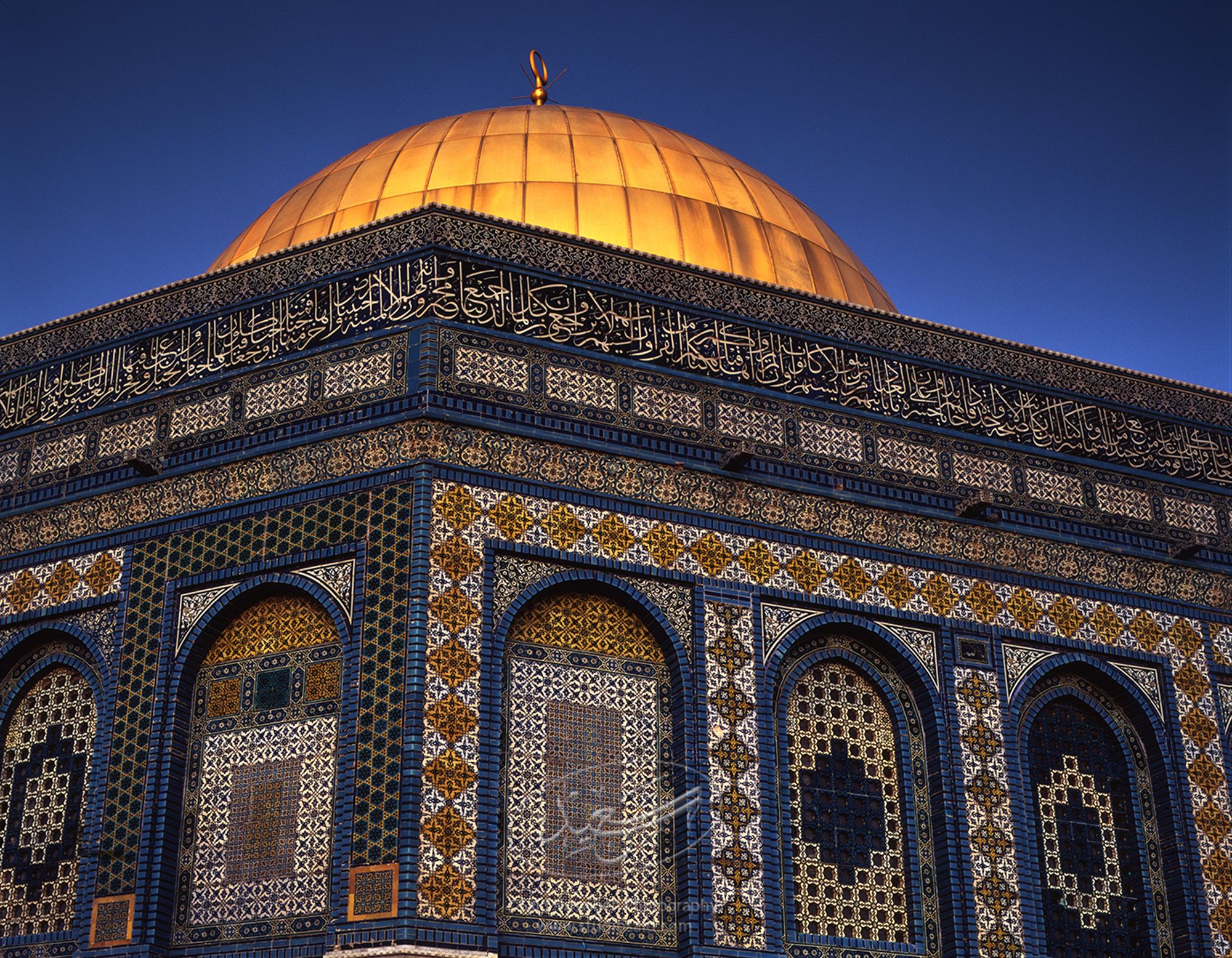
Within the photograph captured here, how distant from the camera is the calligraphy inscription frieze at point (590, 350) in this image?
9.96 meters

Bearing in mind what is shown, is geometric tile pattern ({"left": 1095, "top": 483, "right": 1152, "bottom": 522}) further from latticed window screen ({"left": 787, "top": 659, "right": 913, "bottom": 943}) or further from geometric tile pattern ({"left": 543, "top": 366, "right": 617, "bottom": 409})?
geometric tile pattern ({"left": 543, "top": 366, "right": 617, "bottom": 409})

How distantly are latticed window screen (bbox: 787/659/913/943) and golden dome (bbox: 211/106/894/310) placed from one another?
11.5 feet

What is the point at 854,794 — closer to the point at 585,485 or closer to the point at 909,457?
the point at 909,457

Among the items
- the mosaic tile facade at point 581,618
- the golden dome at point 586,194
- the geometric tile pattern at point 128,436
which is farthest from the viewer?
the golden dome at point 586,194

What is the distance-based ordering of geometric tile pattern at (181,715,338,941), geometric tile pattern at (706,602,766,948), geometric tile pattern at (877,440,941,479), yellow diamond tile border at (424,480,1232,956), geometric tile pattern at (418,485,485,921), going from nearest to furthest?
geometric tile pattern at (418,485,485,921) → yellow diamond tile border at (424,480,1232,956) → geometric tile pattern at (181,715,338,941) → geometric tile pattern at (706,602,766,948) → geometric tile pattern at (877,440,941,479)

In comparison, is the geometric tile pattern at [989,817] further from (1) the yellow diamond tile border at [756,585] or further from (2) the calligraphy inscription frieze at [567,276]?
(2) the calligraphy inscription frieze at [567,276]

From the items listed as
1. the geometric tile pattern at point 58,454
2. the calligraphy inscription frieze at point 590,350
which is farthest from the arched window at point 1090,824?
the geometric tile pattern at point 58,454

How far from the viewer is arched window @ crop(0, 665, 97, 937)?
9742mm

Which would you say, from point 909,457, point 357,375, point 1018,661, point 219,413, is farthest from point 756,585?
point 219,413

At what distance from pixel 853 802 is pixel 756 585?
138 cm

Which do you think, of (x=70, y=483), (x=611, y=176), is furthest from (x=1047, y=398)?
(x=70, y=483)

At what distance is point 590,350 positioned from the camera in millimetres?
10148

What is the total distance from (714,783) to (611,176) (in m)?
5.15

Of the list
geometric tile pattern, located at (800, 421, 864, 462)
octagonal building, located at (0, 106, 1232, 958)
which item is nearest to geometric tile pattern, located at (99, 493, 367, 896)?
octagonal building, located at (0, 106, 1232, 958)
